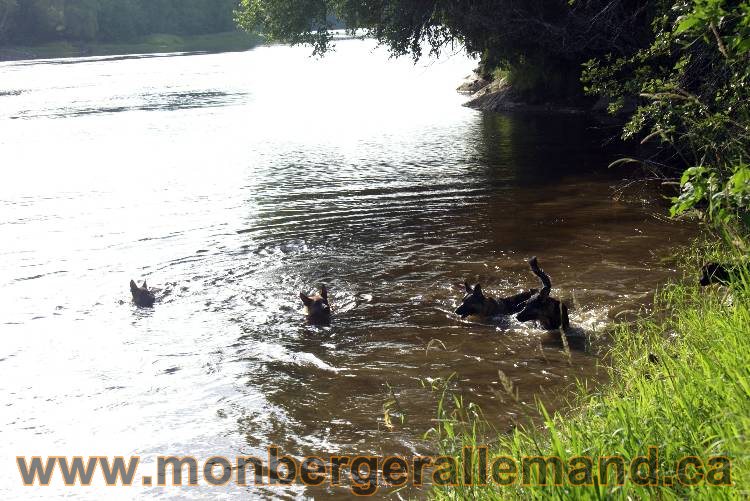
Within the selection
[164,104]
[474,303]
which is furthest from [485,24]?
[164,104]

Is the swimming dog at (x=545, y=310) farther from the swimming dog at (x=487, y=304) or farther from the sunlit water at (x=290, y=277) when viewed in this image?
the swimming dog at (x=487, y=304)

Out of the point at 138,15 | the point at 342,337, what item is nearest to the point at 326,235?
the point at 342,337

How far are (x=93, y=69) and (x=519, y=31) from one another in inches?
2182

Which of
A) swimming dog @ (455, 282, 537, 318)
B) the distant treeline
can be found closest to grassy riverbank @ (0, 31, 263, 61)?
the distant treeline

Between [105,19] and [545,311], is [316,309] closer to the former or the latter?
[545,311]

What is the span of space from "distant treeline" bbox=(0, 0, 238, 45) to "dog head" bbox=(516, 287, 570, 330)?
263 feet

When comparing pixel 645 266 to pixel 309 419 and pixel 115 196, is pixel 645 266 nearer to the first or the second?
pixel 309 419

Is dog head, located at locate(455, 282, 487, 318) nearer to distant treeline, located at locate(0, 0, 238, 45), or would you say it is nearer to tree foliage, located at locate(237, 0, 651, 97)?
tree foliage, located at locate(237, 0, 651, 97)

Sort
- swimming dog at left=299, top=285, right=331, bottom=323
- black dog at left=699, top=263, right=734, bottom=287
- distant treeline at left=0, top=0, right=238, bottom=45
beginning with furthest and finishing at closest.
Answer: distant treeline at left=0, top=0, right=238, bottom=45
swimming dog at left=299, top=285, right=331, bottom=323
black dog at left=699, top=263, right=734, bottom=287

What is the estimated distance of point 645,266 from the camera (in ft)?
36.6

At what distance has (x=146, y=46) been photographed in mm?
105750

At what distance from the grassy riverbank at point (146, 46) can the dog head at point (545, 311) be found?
91.5 m

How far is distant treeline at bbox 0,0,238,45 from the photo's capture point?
9769cm

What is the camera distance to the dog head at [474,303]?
31.1 ft
